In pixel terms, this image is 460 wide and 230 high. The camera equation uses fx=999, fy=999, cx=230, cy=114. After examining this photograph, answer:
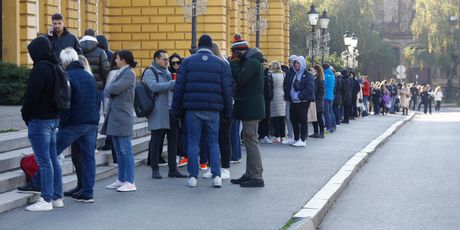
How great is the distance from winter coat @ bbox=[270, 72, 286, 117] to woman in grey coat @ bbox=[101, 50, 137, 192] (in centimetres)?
847

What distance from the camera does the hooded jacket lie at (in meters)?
10.2

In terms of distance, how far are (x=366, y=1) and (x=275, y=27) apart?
25791 millimetres

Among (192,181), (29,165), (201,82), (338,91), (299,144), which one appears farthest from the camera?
(338,91)

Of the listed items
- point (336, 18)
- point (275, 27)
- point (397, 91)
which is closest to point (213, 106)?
point (275, 27)

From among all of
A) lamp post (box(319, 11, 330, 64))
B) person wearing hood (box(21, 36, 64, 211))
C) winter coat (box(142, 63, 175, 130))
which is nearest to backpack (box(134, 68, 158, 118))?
winter coat (box(142, 63, 175, 130))

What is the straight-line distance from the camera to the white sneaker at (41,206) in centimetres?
1066

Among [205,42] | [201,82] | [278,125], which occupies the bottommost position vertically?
[278,125]

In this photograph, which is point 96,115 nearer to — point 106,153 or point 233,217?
point 233,217

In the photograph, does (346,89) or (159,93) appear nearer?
(159,93)

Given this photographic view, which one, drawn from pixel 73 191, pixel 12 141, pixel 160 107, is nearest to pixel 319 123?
pixel 160 107

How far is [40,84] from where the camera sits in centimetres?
1026

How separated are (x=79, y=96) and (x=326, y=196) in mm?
3371

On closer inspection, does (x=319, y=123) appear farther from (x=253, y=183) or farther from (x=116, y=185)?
(x=116, y=185)

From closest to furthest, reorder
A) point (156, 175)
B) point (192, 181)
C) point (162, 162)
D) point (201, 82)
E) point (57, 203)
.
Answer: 1. point (57, 203)
2. point (201, 82)
3. point (192, 181)
4. point (156, 175)
5. point (162, 162)
